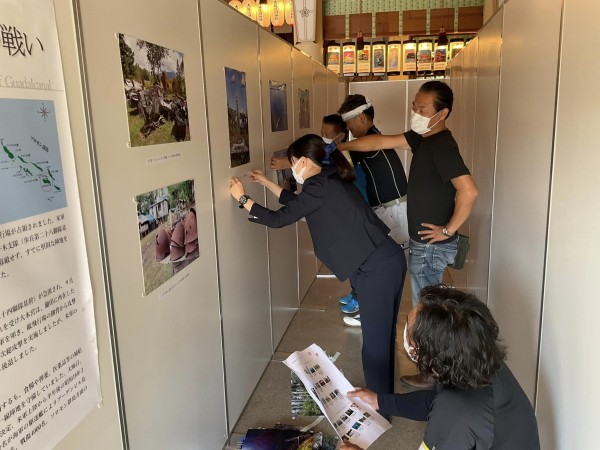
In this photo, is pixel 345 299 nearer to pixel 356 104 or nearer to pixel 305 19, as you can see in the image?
pixel 356 104

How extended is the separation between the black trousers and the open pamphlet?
346 mm

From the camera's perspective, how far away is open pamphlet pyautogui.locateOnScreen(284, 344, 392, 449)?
5.72ft

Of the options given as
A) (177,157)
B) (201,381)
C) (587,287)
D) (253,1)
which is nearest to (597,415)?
(587,287)

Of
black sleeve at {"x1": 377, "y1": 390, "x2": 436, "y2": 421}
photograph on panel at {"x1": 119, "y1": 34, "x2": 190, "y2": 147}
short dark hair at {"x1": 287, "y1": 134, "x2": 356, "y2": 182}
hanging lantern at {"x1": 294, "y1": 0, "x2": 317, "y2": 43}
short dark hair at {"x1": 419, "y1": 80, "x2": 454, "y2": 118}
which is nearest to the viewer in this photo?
photograph on panel at {"x1": 119, "y1": 34, "x2": 190, "y2": 147}

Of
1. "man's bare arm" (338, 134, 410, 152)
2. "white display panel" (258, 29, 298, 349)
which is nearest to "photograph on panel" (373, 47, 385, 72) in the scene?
"white display panel" (258, 29, 298, 349)

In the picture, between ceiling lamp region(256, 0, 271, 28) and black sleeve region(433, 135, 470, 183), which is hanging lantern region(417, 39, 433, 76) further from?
black sleeve region(433, 135, 470, 183)

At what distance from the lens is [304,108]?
3646mm

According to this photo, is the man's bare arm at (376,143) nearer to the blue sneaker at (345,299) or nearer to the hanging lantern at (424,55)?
the blue sneaker at (345,299)

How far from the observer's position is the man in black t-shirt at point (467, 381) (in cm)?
114

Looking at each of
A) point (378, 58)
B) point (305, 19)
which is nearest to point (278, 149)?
point (305, 19)

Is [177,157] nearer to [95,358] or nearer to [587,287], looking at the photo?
[95,358]

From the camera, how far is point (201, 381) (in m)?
1.87

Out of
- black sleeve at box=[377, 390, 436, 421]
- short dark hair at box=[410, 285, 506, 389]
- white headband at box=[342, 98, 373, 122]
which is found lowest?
black sleeve at box=[377, 390, 436, 421]

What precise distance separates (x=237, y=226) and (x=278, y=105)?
3.24 feet
